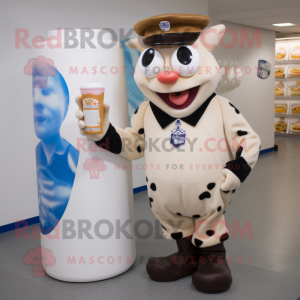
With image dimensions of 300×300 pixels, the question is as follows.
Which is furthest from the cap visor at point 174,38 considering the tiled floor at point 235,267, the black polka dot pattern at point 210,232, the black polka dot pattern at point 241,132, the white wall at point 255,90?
the white wall at point 255,90

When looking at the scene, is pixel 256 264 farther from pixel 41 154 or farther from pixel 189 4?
pixel 189 4

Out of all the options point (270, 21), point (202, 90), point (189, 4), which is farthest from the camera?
point (270, 21)

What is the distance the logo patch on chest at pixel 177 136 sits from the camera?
2.12 metres

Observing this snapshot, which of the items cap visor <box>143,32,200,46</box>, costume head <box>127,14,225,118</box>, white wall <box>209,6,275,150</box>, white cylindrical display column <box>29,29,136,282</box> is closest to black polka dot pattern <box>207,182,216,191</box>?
costume head <box>127,14,225,118</box>

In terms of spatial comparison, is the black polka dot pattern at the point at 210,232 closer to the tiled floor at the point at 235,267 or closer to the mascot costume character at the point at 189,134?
the mascot costume character at the point at 189,134

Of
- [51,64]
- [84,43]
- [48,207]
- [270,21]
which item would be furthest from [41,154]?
[270,21]

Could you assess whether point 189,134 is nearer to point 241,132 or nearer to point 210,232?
point 241,132

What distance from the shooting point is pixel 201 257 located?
2.38m

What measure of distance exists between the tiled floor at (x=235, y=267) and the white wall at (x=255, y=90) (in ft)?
9.20

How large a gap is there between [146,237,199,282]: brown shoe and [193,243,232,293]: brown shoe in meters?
0.09

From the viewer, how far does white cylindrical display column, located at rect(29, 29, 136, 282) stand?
7.26ft

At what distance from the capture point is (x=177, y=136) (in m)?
2.13

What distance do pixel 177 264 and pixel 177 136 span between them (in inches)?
32.4

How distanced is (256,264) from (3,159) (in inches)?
86.8
